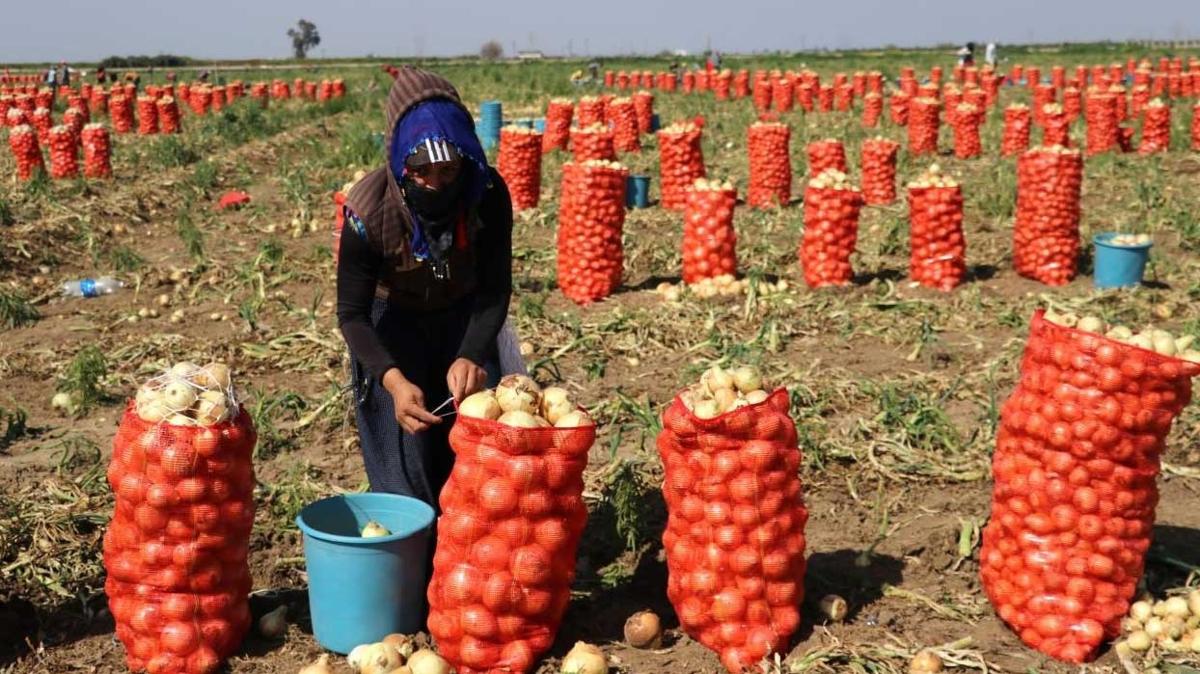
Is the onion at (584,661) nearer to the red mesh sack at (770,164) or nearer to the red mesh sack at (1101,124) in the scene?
the red mesh sack at (770,164)

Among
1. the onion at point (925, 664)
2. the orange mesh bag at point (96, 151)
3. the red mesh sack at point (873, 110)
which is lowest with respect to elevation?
the onion at point (925, 664)

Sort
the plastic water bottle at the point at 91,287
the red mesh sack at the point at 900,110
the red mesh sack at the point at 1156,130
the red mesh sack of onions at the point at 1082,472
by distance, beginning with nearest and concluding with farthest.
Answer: the red mesh sack of onions at the point at 1082,472, the plastic water bottle at the point at 91,287, the red mesh sack at the point at 1156,130, the red mesh sack at the point at 900,110

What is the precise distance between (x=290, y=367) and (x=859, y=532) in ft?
13.9

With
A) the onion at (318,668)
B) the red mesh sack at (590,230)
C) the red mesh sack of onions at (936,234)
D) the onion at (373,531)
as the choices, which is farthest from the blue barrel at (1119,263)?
the onion at (318,668)

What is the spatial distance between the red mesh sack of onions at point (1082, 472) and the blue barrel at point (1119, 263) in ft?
18.7

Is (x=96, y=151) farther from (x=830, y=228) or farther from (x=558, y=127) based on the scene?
(x=830, y=228)

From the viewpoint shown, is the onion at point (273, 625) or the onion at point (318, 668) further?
the onion at point (273, 625)

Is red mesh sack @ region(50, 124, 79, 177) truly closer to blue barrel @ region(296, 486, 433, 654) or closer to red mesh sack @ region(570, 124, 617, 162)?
red mesh sack @ region(570, 124, 617, 162)

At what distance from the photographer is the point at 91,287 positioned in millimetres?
9984

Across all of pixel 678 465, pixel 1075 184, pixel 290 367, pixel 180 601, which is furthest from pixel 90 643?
pixel 1075 184

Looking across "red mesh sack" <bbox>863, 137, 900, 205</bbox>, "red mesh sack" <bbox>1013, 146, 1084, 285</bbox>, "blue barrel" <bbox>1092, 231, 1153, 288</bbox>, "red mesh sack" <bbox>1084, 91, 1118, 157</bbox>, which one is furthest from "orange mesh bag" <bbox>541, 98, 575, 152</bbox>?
"blue barrel" <bbox>1092, 231, 1153, 288</bbox>

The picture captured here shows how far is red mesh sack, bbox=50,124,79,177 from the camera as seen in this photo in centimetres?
1573

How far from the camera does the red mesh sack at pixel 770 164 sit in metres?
13.3

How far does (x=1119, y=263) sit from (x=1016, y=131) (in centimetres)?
844
